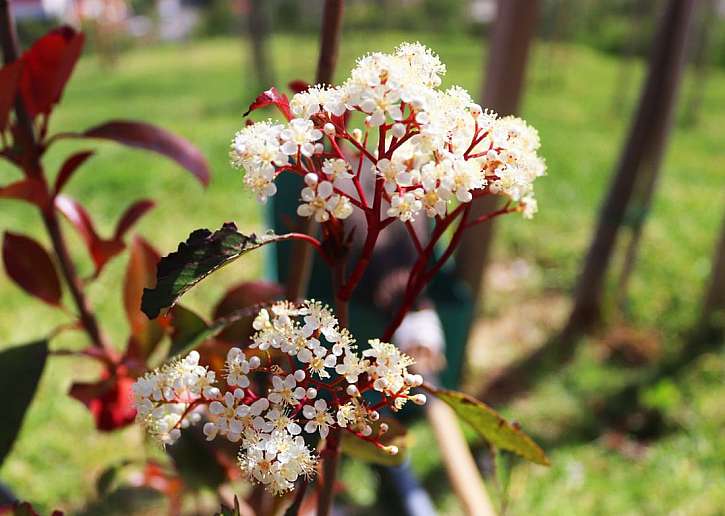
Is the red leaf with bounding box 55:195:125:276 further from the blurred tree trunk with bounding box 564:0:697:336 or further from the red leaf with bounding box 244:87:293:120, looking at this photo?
the blurred tree trunk with bounding box 564:0:697:336

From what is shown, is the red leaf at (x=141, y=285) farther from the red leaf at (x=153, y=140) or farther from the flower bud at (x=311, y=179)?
the flower bud at (x=311, y=179)

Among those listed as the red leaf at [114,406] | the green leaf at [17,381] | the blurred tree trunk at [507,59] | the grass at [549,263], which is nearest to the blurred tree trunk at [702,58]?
→ the grass at [549,263]

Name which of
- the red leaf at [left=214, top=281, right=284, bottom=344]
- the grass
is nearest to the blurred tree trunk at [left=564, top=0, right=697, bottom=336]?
the grass

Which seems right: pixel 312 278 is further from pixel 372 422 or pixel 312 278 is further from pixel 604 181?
pixel 604 181

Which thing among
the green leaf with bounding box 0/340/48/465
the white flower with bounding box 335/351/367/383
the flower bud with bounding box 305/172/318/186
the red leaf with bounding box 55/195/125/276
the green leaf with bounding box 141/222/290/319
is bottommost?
the green leaf with bounding box 0/340/48/465

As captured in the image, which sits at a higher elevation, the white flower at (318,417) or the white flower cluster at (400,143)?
the white flower cluster at (400,143)

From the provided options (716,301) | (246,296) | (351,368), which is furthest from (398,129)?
(716,301)

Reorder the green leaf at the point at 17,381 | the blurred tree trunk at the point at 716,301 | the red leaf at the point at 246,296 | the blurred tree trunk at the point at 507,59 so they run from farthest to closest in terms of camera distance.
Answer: the blurred tree trunk at the point at 716,301
the blurred tree trunk at the point at 507,59
the red leaf at the point at 246,296
the green leaf at the point at 17,381

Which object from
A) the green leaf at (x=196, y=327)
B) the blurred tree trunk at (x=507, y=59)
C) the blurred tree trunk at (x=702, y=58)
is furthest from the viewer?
the blurred tree trunk at (x=702, y=58)
